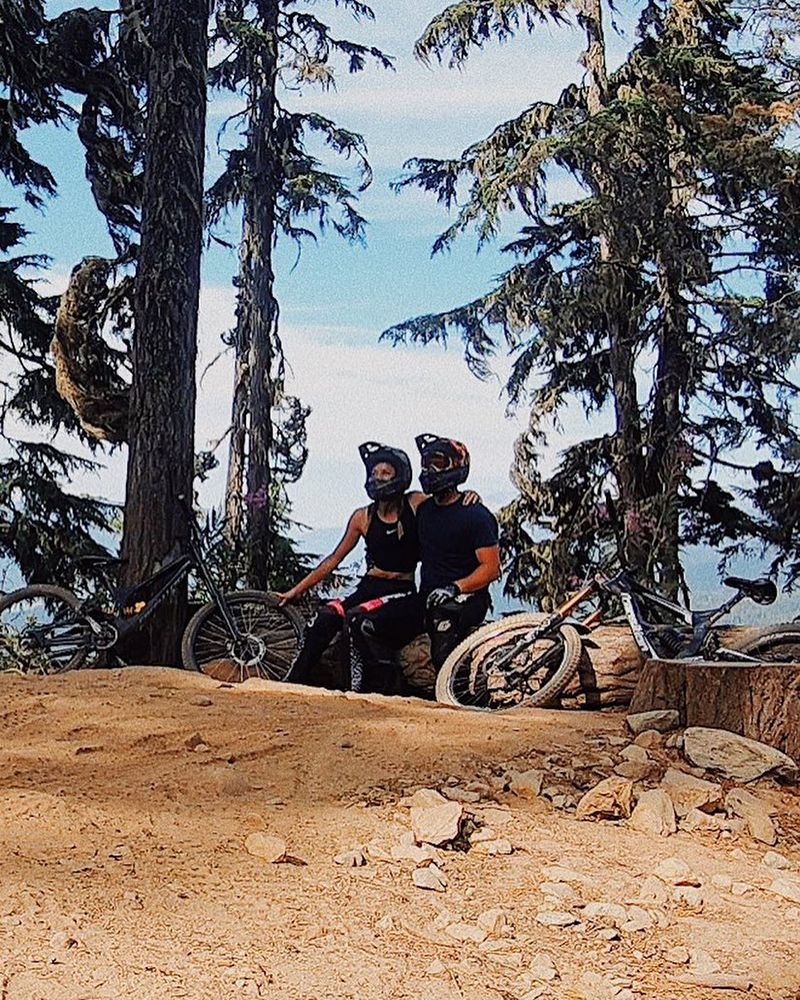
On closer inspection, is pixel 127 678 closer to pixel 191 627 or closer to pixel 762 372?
pixel 191 627

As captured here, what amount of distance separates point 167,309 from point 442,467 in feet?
11.1

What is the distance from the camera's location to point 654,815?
3756mm

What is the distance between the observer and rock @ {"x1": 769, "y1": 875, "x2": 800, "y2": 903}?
3234 mm

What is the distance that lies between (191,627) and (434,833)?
5.05 meters

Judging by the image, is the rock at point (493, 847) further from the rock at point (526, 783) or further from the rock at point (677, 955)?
the rock at point (677, 955)

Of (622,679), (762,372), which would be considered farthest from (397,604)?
(762,372)

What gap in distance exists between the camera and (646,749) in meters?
4.59

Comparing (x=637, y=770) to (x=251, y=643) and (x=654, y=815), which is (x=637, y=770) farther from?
(x=251, y=643)

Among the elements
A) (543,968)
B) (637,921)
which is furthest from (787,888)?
(543,968)

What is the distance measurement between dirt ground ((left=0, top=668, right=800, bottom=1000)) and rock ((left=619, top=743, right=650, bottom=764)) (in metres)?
0.09

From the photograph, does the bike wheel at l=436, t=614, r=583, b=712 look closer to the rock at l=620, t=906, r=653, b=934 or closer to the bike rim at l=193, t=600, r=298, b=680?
the bike rim at l=193, t=600, r=298, b=680

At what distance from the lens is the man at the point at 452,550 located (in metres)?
6.88

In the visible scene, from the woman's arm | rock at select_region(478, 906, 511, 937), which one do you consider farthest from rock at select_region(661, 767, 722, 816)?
the woman's arm

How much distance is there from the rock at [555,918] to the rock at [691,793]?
104 centimetres
